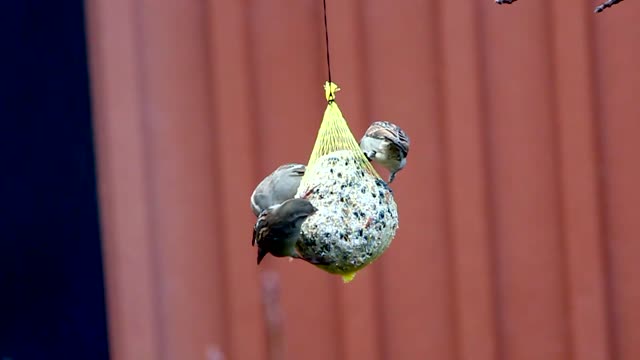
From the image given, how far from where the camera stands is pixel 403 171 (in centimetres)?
230

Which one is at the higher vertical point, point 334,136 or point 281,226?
point 334,136

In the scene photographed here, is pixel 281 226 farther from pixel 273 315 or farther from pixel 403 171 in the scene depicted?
pixel 403 171

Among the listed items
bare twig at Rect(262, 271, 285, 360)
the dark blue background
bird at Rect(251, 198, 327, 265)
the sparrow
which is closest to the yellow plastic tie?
the sparrow

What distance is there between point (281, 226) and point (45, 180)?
1286 mm

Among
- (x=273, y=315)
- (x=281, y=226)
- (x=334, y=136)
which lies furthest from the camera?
(x=334, y=136)

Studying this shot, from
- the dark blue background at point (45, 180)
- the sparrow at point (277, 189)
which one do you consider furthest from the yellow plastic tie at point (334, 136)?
the dark blue background at point (45, 180)

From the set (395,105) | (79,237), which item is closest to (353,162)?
(395,105)

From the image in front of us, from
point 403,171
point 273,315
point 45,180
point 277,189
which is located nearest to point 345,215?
point 277,189

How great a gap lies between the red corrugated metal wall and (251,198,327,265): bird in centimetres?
111

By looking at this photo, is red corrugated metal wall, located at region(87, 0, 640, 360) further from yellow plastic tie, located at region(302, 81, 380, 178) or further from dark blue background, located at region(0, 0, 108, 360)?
yellow plastic tie, located at region(302, 81, 380, 178)

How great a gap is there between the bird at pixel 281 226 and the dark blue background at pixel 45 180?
1215 mm

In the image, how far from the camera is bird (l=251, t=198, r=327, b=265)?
112 cm

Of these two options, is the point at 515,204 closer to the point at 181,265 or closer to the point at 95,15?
the point at 181,265

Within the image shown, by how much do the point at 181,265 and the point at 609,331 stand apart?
0.99 meters
